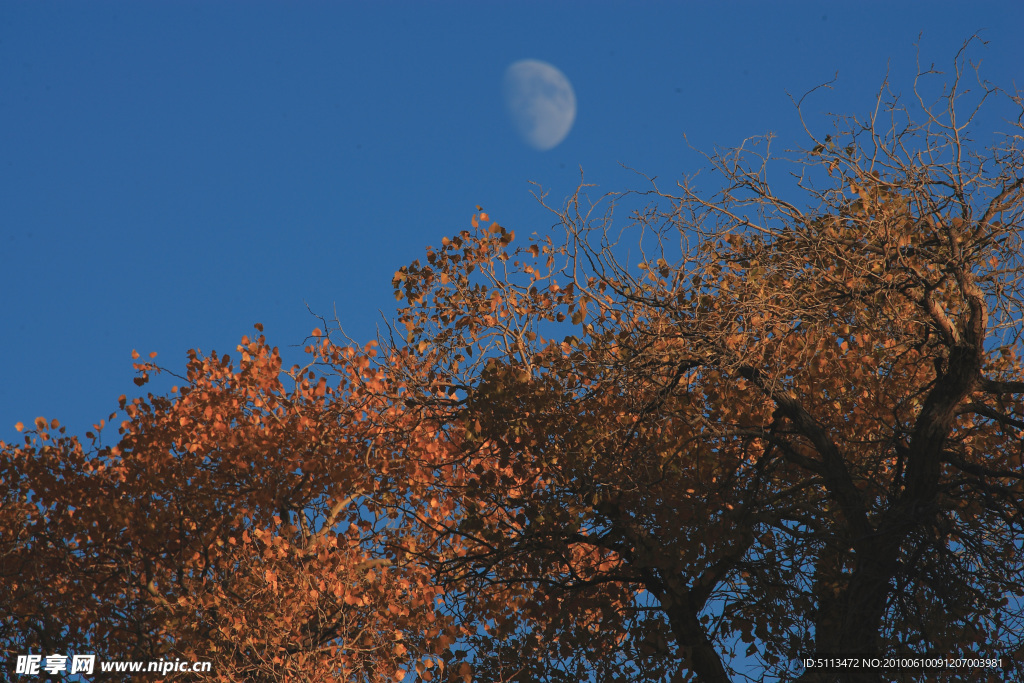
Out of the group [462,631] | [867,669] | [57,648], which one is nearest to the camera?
[867,669]

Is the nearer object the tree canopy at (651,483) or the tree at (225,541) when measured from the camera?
the tree canopy at (651,483)

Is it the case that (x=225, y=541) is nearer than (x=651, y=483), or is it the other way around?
(x=651, y=483)

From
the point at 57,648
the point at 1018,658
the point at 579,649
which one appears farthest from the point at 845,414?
the point at 57,648

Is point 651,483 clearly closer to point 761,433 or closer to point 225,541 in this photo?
point 761,433

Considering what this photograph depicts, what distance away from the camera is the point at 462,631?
1258 cm

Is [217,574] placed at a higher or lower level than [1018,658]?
higher

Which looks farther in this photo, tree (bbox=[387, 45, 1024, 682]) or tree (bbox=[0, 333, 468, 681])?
tree (bbox=[0, 333, 468, 681])

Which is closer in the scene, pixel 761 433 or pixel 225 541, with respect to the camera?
pixel 761 433

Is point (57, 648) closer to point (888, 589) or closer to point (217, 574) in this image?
point (217, 574)

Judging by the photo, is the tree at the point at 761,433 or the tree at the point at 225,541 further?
the tree at the point at 225,541

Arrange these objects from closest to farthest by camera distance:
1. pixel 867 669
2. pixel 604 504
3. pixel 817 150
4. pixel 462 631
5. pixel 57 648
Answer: pixel 867 669 → pixel 817 150 → pixel 604 504 → pixel 462 631 → pixel 57 648

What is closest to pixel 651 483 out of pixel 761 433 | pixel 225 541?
pixel 761 433

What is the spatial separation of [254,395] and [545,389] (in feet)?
28.3

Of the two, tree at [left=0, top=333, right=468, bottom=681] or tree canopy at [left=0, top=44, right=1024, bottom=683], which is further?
tree at [left=0, top=333, right=468, bottom=681]
